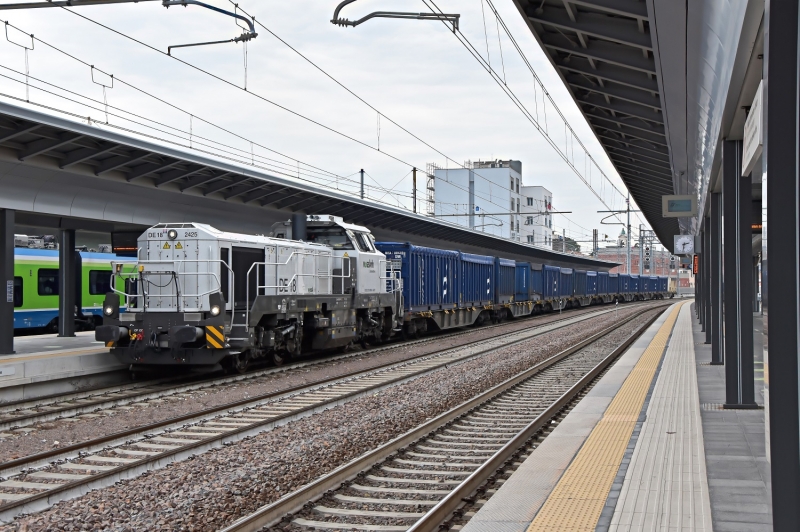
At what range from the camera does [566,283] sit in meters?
51.1

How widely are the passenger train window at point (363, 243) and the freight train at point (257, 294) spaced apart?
0.11 ft

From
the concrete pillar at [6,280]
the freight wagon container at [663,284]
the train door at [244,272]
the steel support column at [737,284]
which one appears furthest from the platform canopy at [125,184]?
the freight wagon container at [663,284]

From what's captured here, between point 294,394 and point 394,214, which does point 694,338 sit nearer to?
point 394,214

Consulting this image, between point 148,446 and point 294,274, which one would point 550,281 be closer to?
point 294,274

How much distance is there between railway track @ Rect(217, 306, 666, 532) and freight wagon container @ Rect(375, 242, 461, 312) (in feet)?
38.4

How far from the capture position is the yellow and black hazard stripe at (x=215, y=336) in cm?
1389

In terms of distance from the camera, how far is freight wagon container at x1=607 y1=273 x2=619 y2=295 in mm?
65000

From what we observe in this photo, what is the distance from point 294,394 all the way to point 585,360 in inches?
348

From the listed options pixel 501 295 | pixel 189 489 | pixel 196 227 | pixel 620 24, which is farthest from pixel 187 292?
pixel 501 295

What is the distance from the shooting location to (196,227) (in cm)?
1462

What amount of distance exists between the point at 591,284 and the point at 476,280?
97.7 feet

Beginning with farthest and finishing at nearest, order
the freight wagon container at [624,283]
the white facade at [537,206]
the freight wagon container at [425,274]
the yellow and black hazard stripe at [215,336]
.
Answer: the white facade at [537,206]
the freight wagon container at [624,283]
the freight wagon container at [425,274]
the yellow and black hazard stripe at [215,336]

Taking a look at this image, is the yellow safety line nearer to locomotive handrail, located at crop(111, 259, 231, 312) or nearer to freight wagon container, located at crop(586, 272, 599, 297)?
locomotive handrail, located at crop(111, 259, 231, 312)

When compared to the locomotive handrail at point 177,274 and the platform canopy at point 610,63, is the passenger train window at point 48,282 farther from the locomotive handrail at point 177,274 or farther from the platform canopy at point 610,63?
the platform canopy at point 610,63
